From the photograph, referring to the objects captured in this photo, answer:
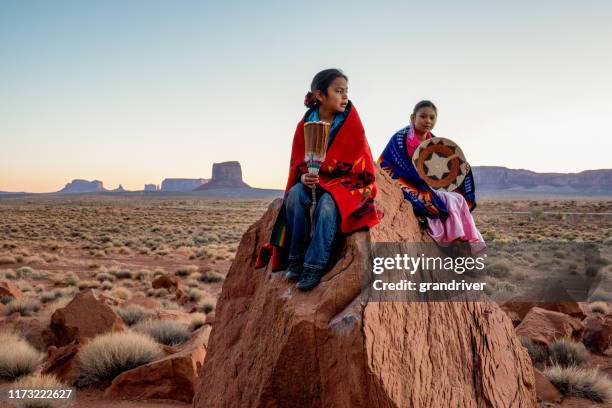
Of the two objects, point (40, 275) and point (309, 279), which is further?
point (40, 275)

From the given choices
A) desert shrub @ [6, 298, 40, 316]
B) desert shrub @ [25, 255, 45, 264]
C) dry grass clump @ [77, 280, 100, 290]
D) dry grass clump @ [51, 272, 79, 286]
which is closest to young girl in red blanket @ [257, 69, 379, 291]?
desert shrub @ [6, 298, 40, 316]

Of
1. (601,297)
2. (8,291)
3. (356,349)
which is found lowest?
(601,297)

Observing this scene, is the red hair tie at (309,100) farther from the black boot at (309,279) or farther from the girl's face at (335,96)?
the black boot at (309,279)

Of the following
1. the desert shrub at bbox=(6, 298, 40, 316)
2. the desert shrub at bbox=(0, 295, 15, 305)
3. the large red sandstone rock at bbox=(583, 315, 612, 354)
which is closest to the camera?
the large red sandstone rock at bbox=(583, 315, 612, 354)

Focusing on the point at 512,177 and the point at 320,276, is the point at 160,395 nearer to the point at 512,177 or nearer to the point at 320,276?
the point at 320,276

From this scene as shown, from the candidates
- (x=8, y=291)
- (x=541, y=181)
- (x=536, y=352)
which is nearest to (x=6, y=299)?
(x=8, y=291)

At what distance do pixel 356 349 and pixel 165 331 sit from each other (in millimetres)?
6898

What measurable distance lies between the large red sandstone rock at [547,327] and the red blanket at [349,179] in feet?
21.4

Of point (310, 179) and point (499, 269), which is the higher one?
point (310, 179)

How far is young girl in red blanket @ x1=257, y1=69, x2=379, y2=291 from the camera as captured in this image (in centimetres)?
364

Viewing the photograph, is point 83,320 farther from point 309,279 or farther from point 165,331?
point 309,279

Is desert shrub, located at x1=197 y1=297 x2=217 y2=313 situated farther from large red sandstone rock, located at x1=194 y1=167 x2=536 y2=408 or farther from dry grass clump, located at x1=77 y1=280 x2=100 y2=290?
large red sandstone rock, located at x1=194 y1=167 x2=536 y2=408

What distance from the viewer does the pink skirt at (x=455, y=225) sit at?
16.0 ft

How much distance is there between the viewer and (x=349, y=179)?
390 centimetres
